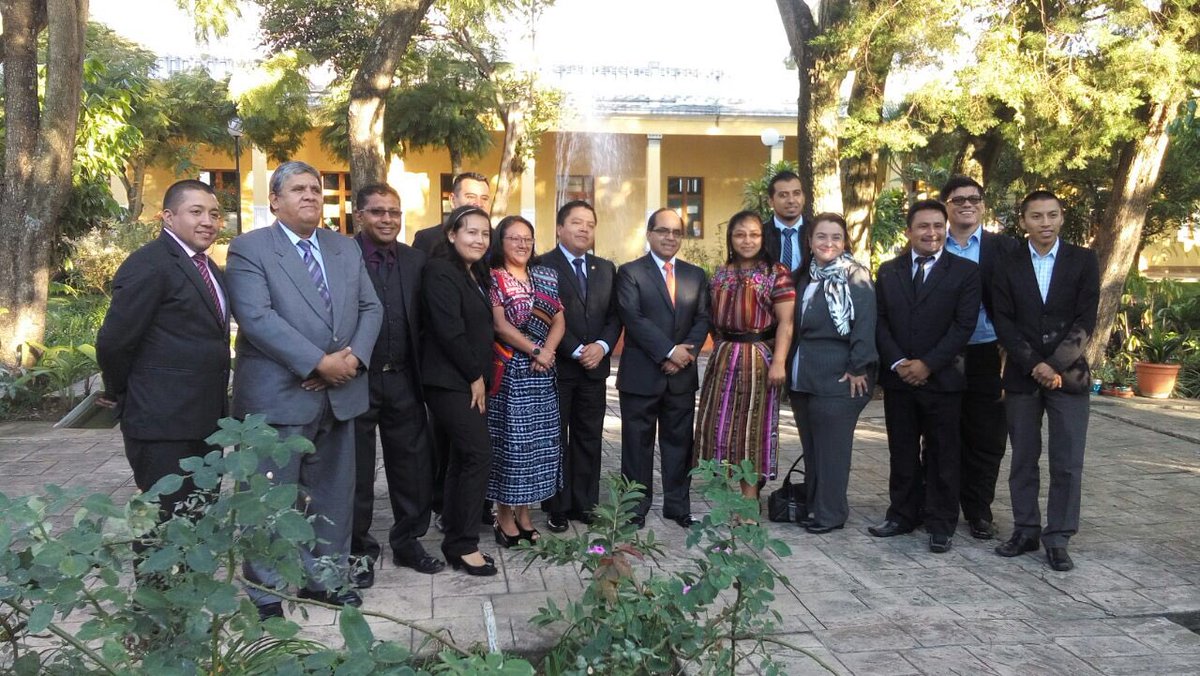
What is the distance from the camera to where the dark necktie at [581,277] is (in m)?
5.52

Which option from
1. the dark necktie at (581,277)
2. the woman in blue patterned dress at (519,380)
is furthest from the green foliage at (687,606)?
the dark necktie at (581,277)

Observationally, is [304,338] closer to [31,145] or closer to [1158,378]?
[31,145]

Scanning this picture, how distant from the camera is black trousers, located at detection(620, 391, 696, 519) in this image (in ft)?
18.2

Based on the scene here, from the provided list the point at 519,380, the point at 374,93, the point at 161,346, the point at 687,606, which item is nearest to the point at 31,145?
the point at 374,93

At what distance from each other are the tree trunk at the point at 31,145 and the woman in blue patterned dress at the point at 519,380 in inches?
231

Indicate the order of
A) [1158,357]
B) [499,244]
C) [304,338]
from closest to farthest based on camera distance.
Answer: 1. [304,338]
2. [499,244]
3. [1158,357]

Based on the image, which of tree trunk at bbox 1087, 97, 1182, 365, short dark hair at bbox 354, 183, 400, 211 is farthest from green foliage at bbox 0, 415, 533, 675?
tree trunk at bbox 1087, 97, 1182, 365

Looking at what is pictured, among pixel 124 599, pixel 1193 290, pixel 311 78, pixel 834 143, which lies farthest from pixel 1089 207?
pixel 311 78

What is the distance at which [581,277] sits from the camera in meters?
5.54

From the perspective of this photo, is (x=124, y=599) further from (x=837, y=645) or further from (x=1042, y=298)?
(x=1042, y=298)

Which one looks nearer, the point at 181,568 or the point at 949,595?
the point at 181,568

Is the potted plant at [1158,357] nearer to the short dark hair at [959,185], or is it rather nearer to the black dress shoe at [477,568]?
the short dark hair at [959,185]

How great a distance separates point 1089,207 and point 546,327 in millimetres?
11863

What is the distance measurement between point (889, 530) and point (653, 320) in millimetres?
1802
